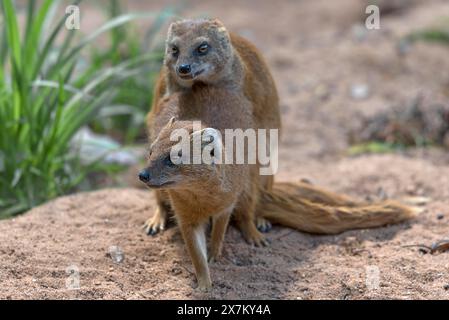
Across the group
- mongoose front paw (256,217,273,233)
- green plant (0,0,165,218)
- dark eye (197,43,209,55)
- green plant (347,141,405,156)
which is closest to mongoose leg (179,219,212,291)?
mongoose front paw (256,217,273,233)

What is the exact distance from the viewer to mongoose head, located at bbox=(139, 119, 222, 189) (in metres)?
3.35

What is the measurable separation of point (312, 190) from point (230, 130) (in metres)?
0.87

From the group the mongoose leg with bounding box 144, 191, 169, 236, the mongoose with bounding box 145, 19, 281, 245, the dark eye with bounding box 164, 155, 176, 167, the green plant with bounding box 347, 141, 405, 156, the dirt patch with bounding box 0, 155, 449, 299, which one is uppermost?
the mongoose with bounding box 145, 19, 281, 245

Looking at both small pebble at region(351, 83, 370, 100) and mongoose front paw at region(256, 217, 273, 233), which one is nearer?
mongoose front paw at region(256, 217, 273, 233)

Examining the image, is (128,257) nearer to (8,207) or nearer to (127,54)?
(8,207)

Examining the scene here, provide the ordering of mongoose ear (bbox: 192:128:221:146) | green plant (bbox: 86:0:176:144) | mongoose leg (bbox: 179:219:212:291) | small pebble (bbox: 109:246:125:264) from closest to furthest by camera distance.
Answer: mongoose ear (bbox: 192:128:221:146) < mongoose leg (bbox: 179:219:212:291) < small pebble (bbox: 109:246:125:264) < green plant (bbox: 86:0:176:144)

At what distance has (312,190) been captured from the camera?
4555 mm

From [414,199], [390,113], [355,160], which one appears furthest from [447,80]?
[414,199]

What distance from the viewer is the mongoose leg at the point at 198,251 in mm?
3619

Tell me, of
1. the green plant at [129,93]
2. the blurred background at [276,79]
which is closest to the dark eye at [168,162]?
the blurred background at [276,79]

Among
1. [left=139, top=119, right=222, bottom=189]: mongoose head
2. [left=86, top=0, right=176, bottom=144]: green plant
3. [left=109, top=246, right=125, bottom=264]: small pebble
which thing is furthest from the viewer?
[left=86, top=0, right=176, bottom=144]: green plant

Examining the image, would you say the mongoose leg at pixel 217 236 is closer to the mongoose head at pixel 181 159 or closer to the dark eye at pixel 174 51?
the mongoose head at pixel 181 159

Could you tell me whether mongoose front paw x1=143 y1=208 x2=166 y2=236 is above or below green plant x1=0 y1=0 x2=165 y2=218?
below

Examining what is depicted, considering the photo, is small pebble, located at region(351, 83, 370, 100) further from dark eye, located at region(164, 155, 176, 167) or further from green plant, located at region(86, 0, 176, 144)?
dark eye, located at region(164, 155, 176, 167)
